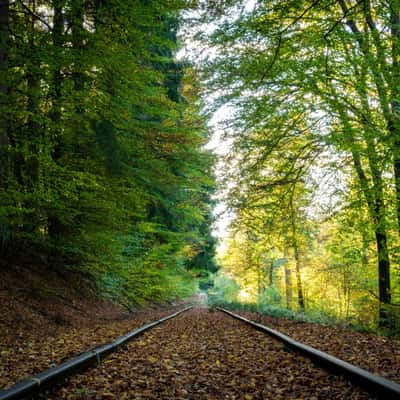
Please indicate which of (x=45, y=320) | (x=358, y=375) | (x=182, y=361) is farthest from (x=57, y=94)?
(x=358, y=375)

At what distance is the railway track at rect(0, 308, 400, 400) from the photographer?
312cm

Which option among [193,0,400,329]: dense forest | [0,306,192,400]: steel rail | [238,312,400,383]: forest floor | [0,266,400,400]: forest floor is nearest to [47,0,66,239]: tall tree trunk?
[0,266,400,400]: forest floor

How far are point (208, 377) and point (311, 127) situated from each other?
26.0 ft

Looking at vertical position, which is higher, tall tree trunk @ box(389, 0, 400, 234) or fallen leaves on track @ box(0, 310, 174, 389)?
tall tree trunk @ box(389, 0, 400, 234)

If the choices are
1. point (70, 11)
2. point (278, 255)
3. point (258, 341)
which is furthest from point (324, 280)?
point (70, 11)

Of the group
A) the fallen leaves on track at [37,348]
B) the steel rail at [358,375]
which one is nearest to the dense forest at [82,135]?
the fallen leaves on track at [37,348]

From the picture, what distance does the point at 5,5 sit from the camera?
337 inches

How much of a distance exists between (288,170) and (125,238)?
5.84m

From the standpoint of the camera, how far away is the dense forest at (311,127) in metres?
8.48

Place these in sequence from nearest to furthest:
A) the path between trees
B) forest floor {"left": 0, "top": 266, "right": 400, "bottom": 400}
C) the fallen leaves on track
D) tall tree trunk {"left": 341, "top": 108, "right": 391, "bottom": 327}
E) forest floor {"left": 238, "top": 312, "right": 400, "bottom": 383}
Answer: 1. the path between trees
2. forest floor {"left": 0, "top": 266, "right": 400, "bottom": 400}
3. forest floor {"left": 238, "top": 312, "right": 400, "bottom": 383}
4. the fallen leaves on track
5. tall tree trunk {"left": 341, "top": 108, "right": 391, "bottom": 327}

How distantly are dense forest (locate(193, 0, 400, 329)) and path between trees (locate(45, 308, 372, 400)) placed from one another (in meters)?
4.56

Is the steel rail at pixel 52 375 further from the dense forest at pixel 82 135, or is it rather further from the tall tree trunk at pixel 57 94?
the tall tree trunk at pixel 57 94

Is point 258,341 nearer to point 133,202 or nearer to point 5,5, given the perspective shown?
point 133,202

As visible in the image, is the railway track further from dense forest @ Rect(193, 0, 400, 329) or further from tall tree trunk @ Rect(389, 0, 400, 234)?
tall tree trunk @ Rect(389, 0, 400, 234)
